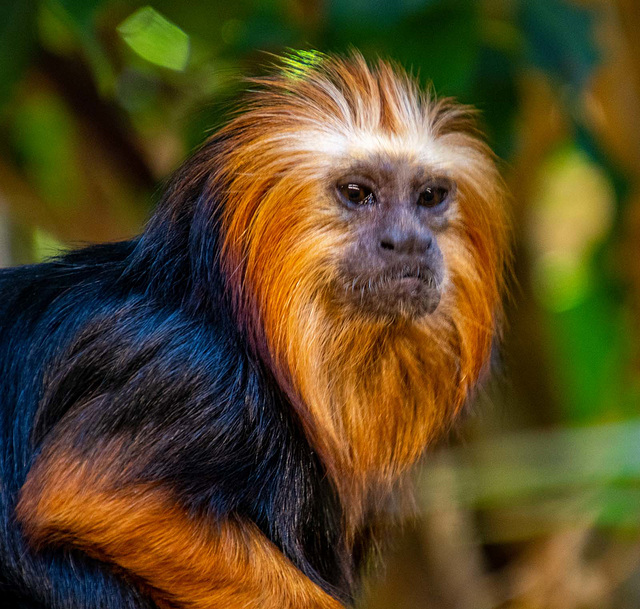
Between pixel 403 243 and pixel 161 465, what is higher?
Result: pixel 403 243

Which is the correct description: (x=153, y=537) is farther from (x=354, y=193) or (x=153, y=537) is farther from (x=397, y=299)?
(x=354, y=193)

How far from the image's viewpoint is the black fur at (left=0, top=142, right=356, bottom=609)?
169cm

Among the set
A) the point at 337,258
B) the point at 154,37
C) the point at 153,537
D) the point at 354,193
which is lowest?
the point at 153,537

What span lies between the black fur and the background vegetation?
620mm

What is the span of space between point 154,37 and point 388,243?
4.21 ft

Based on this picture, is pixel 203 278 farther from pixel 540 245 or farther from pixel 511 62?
pixel 540 245

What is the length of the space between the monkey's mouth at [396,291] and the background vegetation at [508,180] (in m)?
0.51

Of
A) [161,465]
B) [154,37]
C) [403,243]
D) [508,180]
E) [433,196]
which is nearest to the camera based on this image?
[161,465]

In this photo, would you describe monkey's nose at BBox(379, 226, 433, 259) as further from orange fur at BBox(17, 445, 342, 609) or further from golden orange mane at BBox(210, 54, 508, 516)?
orange fur at BBox(17, 445, 342, 609)

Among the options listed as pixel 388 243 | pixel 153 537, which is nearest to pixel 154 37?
pixel 388 243

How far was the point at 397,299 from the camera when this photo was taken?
185 cm

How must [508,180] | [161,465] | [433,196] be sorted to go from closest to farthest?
[161,465] → [433,196] → [508,180]

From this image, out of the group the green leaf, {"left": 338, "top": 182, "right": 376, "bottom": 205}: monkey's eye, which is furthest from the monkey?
the green leaf

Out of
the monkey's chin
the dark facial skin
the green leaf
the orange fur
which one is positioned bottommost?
the orange fur
